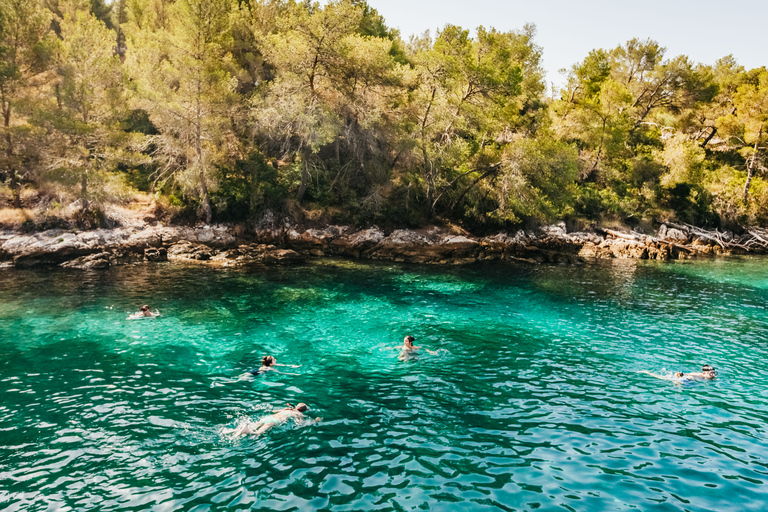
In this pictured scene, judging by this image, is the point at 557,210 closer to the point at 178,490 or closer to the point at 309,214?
the point at 309,214

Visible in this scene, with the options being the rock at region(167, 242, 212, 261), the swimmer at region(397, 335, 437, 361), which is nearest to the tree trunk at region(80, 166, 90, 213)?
the rock at region(167, 242, 212, 261)

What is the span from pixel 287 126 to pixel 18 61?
2126 centimetres

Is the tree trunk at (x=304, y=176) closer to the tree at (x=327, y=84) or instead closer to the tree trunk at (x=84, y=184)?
the tree at (x=327, y=84)

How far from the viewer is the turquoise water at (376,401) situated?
9703 millimetres

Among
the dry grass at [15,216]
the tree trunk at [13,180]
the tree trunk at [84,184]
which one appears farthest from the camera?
the tree trunk at [84,184]

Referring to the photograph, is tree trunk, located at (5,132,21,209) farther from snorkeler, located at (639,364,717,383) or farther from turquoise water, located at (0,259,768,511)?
snorkeler, located at (639,364,717,383)

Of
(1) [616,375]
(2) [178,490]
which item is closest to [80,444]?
(2) [178,490]

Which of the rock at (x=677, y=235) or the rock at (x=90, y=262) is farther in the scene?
the rock at (x=677, y=235)

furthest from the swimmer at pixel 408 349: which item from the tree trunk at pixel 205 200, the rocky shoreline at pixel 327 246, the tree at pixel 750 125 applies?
the tree at pixel 750 125

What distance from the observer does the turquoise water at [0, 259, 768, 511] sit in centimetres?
970

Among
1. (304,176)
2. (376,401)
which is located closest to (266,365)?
(376,401)

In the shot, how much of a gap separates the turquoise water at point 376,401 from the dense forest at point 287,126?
13577mm

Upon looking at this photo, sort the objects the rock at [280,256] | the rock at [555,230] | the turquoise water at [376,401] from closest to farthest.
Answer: the turquoise water at [376,401] → the rock at [280,256] → the rock at [555,230]

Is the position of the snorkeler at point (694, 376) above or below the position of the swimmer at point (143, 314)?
above
